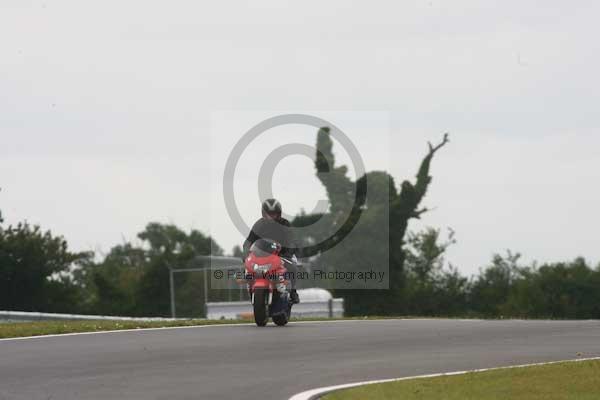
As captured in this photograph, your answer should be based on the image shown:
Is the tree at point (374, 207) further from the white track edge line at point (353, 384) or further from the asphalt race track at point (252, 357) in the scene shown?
the white track edge line at point (353, 384)

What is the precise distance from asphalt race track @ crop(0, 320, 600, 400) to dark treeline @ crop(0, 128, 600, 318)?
3466cm

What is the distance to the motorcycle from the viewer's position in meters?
17.4

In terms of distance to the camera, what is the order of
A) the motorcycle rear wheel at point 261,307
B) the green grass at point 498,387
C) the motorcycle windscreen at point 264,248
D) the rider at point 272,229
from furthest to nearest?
the rider at point 272,229 → the motorcycle windscreen at point 264,248 → the motorcycle rear wheel at point 261,307 → the green grass at point 498,387

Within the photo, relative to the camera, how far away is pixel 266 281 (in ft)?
57.0

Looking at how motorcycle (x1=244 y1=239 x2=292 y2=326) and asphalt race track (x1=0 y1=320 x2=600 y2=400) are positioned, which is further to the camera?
motorcycle (x1=244 y1=239 x2=292 y2=326)

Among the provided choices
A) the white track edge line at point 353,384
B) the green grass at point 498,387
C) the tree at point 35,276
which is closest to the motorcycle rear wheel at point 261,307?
the white track edge line at point 353,384

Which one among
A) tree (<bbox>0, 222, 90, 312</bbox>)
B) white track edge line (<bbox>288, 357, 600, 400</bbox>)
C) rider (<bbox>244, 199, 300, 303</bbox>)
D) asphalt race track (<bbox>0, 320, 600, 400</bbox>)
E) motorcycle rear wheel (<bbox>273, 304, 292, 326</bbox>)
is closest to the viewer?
white track edge line (<bbox>288, 357, 600, 400</bbox>)

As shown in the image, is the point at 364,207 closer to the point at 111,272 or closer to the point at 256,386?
the point at 111,272

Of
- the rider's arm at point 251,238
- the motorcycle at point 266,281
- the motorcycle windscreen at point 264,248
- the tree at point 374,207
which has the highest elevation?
the tree at point 374,207

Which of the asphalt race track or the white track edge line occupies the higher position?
the asphalt race track

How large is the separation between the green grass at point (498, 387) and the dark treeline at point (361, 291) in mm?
40815

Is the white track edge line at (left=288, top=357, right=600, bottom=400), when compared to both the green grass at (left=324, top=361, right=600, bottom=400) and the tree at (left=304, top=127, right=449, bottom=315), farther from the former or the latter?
the tree at (left=304, top=127, right=449, bottom=315)

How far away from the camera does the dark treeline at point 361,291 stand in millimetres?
50344

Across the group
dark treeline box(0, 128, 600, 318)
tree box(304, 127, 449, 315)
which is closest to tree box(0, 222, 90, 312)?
dark treeline box(0, 128, 600, 318)
